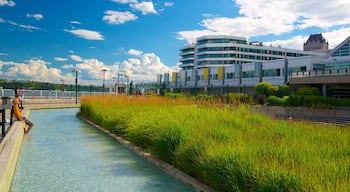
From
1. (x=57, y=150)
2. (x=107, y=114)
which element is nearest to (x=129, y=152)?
(x=57, y=150)

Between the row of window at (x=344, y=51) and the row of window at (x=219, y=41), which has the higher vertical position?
the row of window at (x=219, y=41)

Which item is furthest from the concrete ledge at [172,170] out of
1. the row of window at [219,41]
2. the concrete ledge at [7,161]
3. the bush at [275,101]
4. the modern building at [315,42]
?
the modern building at [315,42]

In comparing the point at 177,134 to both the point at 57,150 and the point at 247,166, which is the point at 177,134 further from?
the point at 57,150

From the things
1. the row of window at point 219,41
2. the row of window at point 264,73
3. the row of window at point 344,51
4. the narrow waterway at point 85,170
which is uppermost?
the row of window at point 219,41

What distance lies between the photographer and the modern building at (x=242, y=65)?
→ 154ft

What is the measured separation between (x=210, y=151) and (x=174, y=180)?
1.56m

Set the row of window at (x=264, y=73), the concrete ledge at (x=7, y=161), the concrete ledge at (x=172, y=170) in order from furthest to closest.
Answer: the row of window at (x=264, y=73) < the concrete ledge at (x=172, y=170) < the concrete ledge at (x=7, y=161)

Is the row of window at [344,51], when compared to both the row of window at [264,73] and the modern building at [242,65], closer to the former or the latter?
the modern building at [242,65]

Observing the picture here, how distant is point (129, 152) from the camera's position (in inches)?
368

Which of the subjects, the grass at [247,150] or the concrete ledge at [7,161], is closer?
the grass at [247,150]

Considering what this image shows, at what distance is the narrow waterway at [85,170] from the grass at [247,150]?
57 cm

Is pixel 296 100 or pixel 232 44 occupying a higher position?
pixel 232 44

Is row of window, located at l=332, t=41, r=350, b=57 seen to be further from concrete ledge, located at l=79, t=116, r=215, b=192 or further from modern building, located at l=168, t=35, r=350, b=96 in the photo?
concrete ledge, located at l=79, t=116, r=215, b=192

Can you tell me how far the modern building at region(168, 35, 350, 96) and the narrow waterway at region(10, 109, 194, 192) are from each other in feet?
88.8
